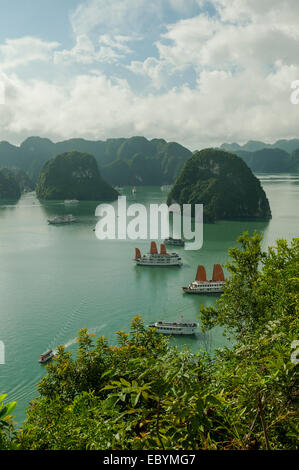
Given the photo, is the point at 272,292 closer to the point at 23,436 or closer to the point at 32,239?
the point at 23,436

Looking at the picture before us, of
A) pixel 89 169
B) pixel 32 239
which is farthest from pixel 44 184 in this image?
pixel 32 239

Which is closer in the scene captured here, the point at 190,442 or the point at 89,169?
the point at 190,442

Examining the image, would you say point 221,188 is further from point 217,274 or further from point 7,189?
point 7,189

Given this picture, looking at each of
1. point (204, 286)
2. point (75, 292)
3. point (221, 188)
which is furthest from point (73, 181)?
point (204, 286)

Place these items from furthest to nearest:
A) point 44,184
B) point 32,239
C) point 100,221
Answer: point 44,184, point 100,221, point 32,239

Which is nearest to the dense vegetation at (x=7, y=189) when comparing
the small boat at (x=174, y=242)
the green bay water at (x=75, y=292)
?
the green bay water at (x=75, y=292)

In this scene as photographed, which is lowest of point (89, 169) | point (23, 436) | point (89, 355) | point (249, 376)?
point (89, 355)
